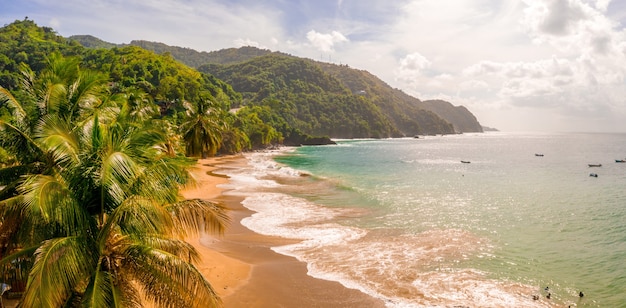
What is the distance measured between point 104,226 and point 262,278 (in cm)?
896

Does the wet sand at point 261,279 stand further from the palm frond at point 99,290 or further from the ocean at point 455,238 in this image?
the palm frond at point 99,290

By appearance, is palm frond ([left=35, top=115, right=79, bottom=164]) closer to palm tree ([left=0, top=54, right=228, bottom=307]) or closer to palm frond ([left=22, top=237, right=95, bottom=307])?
palm tree ([left=0, top=54, right=228, bottom=307])

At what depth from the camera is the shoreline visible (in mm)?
12969

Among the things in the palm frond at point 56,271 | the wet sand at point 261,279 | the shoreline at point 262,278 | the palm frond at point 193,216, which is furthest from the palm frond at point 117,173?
the shoreline at point 262,278

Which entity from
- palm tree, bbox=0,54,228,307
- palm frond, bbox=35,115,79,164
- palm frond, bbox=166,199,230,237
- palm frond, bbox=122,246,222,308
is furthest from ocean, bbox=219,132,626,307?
palm frond, bbox=35,115,79,164

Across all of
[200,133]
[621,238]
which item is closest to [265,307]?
[621,238]

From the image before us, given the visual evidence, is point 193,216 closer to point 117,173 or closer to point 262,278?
point 117,173

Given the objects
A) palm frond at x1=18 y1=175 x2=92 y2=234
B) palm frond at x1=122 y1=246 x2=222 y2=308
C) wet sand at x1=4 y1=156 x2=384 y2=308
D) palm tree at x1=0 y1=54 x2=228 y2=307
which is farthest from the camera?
wet sand at x1=4 y1=156 x2=384 y2=308

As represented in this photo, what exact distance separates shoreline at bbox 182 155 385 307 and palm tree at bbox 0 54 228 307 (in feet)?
7.70

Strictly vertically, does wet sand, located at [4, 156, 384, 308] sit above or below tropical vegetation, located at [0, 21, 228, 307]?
below

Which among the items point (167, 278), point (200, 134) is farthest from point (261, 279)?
point (200, 134)

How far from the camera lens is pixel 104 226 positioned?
703cm

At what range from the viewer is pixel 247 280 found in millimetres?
14609

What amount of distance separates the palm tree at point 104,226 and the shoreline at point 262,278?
7.70 ft
